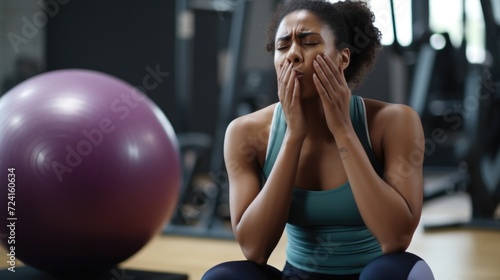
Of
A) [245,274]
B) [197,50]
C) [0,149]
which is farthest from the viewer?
[197,50]

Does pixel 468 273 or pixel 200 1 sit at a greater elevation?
pixel 200 1

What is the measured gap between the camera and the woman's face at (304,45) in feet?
4.28

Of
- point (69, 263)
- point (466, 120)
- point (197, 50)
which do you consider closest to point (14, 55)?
point (197, 50)

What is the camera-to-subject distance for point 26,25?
19.4 feet

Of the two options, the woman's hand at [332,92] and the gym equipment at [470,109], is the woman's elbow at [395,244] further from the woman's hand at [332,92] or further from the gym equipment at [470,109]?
the gym equipment at [470,109]

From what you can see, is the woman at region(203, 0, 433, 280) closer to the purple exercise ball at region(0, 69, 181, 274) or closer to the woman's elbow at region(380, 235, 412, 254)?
the woman's elbow at region(380, 235, 412, 254)

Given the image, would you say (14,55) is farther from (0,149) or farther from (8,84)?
(0,149)

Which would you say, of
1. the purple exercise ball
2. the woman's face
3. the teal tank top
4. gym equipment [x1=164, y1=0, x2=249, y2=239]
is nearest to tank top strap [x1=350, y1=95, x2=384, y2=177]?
the teal tank top

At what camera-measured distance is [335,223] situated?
4.50ft

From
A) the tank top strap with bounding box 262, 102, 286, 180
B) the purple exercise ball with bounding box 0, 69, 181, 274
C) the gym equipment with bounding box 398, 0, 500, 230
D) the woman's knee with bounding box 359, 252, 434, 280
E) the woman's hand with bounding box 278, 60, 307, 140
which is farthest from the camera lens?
the gym equipment with bounding box 398, 0, 500, 230

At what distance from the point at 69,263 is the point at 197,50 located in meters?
4.97

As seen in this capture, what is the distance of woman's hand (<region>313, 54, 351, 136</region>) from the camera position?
1.28 m

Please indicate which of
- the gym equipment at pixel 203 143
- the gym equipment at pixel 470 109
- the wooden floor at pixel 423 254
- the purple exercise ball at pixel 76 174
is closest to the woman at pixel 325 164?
the purple exercise ball at pixel 76 174

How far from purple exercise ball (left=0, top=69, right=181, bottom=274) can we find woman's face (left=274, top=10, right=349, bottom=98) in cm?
71
